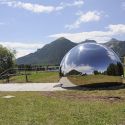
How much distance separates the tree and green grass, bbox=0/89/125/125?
89444 millimetres

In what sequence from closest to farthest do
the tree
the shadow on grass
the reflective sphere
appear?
the shadow on grass < the reflective sphere < the tree

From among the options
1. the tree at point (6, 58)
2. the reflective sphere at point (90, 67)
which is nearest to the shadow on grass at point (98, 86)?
the reflective sphere at point (90, 67)

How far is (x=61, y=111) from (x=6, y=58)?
98529mm

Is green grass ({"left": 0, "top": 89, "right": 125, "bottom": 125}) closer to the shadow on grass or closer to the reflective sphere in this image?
the shadow on grass

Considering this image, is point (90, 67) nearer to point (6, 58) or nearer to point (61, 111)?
point (61, 111)

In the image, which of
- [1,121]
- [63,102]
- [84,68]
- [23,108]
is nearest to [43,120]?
[1,121]

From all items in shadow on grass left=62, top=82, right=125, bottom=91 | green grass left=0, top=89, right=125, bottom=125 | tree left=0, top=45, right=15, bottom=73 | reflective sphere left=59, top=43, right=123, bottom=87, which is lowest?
green grass left=0, top=89, right=125, bottom=125

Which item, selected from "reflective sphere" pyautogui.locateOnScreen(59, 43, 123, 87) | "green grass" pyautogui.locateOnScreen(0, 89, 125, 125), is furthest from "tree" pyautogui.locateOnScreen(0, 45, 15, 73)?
"green grass" pyautogui.locateOnScreen(0, 89, 125, 125)

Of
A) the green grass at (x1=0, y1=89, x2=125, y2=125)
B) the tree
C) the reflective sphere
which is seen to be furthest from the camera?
the tree

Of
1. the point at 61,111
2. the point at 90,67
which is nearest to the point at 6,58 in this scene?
the point at 90,67

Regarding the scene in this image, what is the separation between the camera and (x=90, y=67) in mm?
22766

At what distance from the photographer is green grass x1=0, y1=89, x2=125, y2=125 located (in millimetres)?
12234

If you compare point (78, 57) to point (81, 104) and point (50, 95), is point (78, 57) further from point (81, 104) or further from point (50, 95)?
point (81, 104)

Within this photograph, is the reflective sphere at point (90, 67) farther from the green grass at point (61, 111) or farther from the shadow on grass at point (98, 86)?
the green grass at point (61, 111)
